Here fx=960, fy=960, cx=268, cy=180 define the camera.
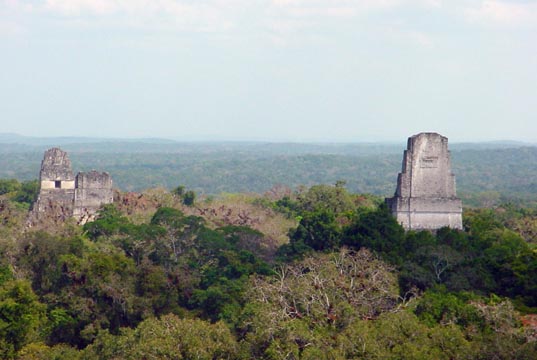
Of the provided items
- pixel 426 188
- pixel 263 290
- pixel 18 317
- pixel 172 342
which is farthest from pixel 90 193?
pixel 172 342

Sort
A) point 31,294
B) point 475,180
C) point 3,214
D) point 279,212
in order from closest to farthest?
point 31,294, point 3,214, point 279,212, point 475,180

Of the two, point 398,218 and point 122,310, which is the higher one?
point 398,218

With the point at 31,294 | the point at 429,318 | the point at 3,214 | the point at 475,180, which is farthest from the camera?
the point at 475,180

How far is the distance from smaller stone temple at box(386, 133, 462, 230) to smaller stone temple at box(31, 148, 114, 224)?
34.7 ft

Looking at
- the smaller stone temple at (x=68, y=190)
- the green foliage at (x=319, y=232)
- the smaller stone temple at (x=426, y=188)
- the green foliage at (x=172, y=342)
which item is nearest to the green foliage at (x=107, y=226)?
the smaller stone temple at (x=68, y=190)

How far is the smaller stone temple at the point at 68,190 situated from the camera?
32250 millimetres

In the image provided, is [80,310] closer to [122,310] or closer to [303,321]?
[122,310]

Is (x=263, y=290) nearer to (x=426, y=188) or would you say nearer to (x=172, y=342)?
(x=172, y=342)

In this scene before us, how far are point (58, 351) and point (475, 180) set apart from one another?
357 feet

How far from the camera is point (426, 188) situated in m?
27.5

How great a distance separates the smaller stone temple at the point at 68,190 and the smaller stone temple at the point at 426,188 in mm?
10584

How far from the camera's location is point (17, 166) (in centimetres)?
13975

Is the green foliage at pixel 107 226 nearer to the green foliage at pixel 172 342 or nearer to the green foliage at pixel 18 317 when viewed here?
the green foliage at pixel 18 317

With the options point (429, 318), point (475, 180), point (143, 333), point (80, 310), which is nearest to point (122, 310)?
point (80, 310)
